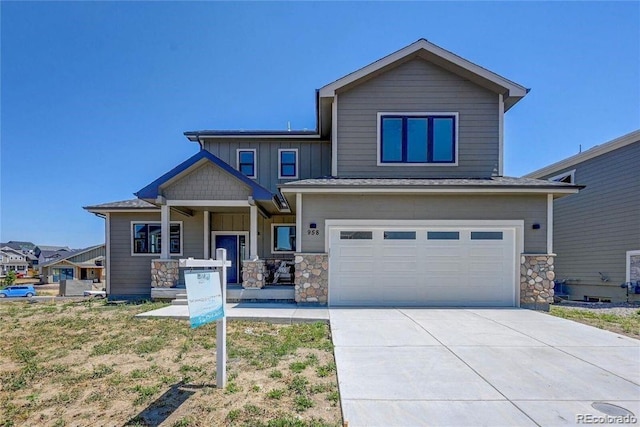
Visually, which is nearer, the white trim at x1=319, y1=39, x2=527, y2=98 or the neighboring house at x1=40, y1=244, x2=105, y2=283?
the white trim at x1=319, y1=39, x2=527, y2=98

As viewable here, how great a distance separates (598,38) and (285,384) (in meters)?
13.1

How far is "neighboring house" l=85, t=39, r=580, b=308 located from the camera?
344 inches

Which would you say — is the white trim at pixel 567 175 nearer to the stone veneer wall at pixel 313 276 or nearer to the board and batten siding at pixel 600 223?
the board and batten siding at pixel 600 223

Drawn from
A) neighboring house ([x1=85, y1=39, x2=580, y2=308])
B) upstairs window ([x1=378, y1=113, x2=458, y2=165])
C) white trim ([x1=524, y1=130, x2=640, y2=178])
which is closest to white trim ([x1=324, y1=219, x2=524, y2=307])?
neighboring house ([x1=85, y1=39, x2=580, y2=308])

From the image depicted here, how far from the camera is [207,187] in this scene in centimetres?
980

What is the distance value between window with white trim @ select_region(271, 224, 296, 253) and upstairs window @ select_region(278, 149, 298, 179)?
2001 mm

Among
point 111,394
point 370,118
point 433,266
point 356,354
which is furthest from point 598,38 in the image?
point 111,394

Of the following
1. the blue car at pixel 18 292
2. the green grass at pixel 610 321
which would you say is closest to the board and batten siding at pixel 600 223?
the green grass at pixel 610 321

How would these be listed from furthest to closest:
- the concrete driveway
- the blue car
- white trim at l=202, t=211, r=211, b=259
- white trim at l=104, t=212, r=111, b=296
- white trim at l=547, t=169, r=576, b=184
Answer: the blue car → white trim at l=547, t=169, r=576, b=184 → white trim at l=104, t=212, r=111, b=296 → white trim at l=202, t=211, r=211, b=259 → the concrete driveway

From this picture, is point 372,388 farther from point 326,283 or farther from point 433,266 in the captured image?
point 433,266

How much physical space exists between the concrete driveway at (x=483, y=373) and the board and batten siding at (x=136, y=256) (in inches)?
297

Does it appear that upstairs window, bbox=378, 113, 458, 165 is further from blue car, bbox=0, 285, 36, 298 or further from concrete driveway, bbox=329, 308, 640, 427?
blue car, bbox=0, 285, 36, 298

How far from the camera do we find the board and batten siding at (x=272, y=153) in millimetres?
12953

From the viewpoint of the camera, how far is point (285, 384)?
3.84m
